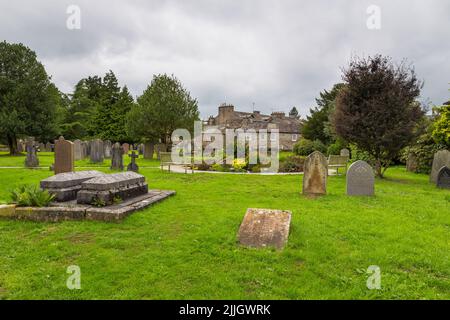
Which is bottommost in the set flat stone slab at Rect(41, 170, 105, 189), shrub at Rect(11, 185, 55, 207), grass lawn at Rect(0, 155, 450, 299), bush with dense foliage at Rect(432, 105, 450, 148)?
grass lawn at Rect(0, 155, 450, 299)

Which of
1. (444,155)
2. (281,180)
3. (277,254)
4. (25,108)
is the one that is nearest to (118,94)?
(25,108)

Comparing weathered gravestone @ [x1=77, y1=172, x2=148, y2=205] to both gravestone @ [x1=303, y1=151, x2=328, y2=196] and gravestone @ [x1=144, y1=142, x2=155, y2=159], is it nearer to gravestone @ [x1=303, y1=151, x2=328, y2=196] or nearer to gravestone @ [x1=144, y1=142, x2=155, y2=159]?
gravestone @ [x1=303, y1=151, x2=328, y2=196]

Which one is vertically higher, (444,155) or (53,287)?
(444,155)

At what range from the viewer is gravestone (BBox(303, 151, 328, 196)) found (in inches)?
398

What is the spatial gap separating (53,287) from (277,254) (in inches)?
128

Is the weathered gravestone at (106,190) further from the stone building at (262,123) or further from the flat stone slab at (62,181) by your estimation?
the stone building at (262,123)

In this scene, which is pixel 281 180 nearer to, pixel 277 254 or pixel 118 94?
pixel 277 254

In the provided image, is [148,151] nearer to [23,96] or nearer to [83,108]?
[23,96]

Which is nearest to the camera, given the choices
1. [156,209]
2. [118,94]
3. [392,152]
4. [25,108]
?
[156,209]

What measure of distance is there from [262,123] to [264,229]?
46074 millimetres

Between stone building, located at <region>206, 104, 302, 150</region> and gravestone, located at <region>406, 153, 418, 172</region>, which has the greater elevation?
stone building, located at <region>206, 104, 302, 150</region>

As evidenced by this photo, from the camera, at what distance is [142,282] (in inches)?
164

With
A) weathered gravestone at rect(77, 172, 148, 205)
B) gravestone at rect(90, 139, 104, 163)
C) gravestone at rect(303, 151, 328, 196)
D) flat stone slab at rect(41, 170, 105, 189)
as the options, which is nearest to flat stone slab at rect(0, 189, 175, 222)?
weathered gravestone at rect(77, 172, 148, 205)

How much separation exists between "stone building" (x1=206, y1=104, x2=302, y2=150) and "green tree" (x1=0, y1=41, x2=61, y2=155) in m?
23.8
